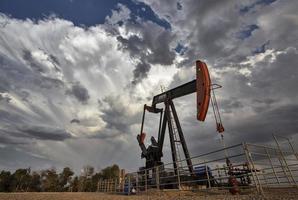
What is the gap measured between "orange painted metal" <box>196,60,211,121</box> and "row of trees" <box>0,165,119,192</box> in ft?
134

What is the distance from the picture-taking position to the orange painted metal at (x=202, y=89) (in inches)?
407

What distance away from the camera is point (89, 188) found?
5009 centimetres

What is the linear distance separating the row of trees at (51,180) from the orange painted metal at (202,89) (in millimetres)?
40943

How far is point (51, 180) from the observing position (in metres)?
50.4

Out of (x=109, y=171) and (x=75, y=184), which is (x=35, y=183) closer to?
(x=75, y=184)

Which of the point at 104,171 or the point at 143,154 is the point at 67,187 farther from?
the point at 143,154

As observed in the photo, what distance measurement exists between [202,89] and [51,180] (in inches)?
1968

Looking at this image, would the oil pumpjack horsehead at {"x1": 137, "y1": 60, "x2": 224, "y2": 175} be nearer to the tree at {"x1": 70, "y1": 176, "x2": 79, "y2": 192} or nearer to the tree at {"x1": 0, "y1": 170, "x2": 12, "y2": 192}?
the tree at {"x1": 70, "y1": 176, "x2": 79, "y2": 192}

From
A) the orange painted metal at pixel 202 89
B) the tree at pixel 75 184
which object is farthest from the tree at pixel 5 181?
the orange painted metal at pixel 202 89

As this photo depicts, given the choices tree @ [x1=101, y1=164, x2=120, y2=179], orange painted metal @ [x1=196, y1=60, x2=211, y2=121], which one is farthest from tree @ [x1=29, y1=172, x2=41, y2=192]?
orange painted metal @ [x1=196, y1=60, x2=211, y2=121]

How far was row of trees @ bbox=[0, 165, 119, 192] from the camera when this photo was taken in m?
48.0

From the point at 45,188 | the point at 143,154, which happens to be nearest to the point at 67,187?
the point at 45,188

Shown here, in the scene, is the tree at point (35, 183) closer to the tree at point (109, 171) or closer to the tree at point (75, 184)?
the tree at point (75, 184)

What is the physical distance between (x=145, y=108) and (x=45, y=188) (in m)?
43.2
